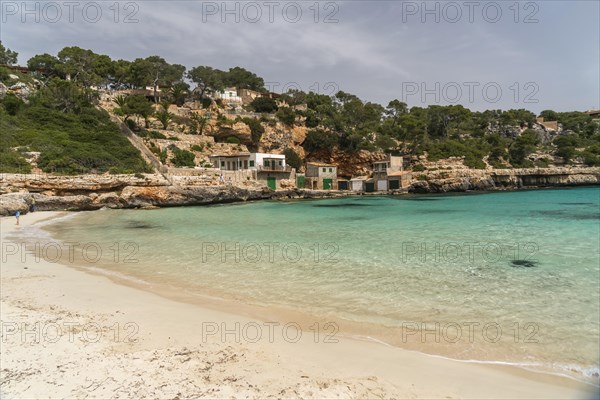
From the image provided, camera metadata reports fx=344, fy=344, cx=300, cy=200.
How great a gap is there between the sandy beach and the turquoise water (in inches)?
25.7

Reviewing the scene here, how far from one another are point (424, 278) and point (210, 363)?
593cm

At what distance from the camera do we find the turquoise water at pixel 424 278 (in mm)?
5137

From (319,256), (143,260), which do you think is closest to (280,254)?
(319,256)

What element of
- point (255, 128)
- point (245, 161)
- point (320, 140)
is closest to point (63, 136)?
point (245, 161)

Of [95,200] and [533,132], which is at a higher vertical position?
[533,132]

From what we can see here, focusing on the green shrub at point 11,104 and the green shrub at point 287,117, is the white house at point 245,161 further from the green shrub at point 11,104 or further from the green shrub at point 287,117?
the green shrub at point 11,104

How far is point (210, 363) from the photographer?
4.12 m

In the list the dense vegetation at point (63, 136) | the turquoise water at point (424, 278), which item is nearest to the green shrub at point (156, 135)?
the dense vegetation at point (63, 136)

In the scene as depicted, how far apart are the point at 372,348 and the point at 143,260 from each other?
849cm

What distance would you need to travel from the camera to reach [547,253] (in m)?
10.9

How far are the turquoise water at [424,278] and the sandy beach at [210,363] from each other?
0.65 metres

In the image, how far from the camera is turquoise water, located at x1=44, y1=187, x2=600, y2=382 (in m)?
5.14

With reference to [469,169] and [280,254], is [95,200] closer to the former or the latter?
[280,254]

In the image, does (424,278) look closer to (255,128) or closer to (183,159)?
(183,159)
